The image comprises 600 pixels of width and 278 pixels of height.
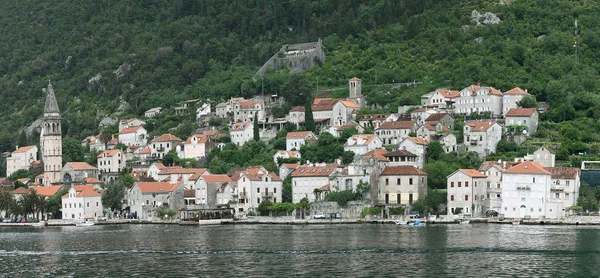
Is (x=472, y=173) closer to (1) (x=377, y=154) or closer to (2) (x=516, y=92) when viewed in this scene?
(1) (x=377, y=154)

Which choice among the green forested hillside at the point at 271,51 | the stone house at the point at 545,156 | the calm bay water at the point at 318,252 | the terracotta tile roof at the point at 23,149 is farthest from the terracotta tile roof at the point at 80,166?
the stone house at the point at 545,156

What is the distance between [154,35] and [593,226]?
101471 mm

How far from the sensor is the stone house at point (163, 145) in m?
119

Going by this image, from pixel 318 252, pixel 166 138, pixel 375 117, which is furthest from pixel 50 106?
pixel 318 252

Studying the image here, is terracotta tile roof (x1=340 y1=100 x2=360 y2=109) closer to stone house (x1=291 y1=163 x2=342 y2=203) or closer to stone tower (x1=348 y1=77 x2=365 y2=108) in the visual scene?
stone tower (x1=348 y1=77 x2=365 y2=108)

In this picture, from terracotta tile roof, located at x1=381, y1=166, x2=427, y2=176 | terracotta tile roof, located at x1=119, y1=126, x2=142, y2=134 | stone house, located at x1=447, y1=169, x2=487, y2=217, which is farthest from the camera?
Answer: terracotta tile roof, located at x1=119, y1=126, x2=142, y2=134

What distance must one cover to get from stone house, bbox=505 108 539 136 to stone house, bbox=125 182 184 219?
3126cm

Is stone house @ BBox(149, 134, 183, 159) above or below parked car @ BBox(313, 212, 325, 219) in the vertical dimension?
above

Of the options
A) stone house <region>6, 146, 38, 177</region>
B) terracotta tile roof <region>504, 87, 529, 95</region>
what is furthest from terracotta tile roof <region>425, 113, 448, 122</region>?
stone house <region>6, 146, 38, 177</region>

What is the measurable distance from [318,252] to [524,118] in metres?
44.3

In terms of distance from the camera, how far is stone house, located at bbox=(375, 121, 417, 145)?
10369 cm

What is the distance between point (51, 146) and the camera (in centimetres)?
12100

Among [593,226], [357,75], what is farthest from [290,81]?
[593,226]

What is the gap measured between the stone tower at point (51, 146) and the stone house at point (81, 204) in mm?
13522
